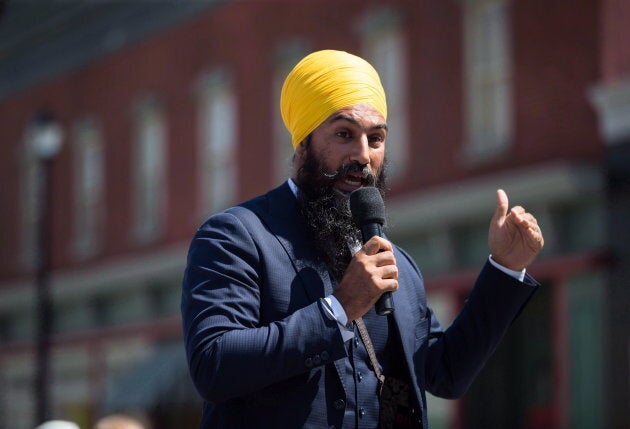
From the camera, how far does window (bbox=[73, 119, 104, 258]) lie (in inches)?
986

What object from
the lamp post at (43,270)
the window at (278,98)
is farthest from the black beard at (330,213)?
the window at (278,98)

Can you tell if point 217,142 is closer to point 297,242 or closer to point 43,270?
point 43,270

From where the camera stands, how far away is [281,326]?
311 cm

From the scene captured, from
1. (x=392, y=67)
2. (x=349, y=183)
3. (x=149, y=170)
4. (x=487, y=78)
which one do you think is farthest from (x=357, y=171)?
(x=149, y=170)

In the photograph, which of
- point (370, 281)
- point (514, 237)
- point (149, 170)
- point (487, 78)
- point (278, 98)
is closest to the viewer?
point (370, 281)

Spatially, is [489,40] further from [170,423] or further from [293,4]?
[170,423]

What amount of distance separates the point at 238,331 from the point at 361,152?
0.61 m

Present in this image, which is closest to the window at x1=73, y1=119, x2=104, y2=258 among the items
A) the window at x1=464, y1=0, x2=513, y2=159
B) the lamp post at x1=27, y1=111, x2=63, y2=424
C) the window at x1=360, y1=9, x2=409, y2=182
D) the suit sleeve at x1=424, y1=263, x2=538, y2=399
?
the window at x1=360, y1=9, x2=409, y2=182

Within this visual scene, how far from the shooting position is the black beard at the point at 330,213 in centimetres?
339

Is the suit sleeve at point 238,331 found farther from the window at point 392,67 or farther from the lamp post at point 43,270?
the window at point 392,67

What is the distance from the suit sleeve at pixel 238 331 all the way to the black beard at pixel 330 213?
0.56ft

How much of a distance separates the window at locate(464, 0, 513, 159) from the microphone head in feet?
41.0

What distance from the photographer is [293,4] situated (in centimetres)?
1978

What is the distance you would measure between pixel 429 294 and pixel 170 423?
6.13m
